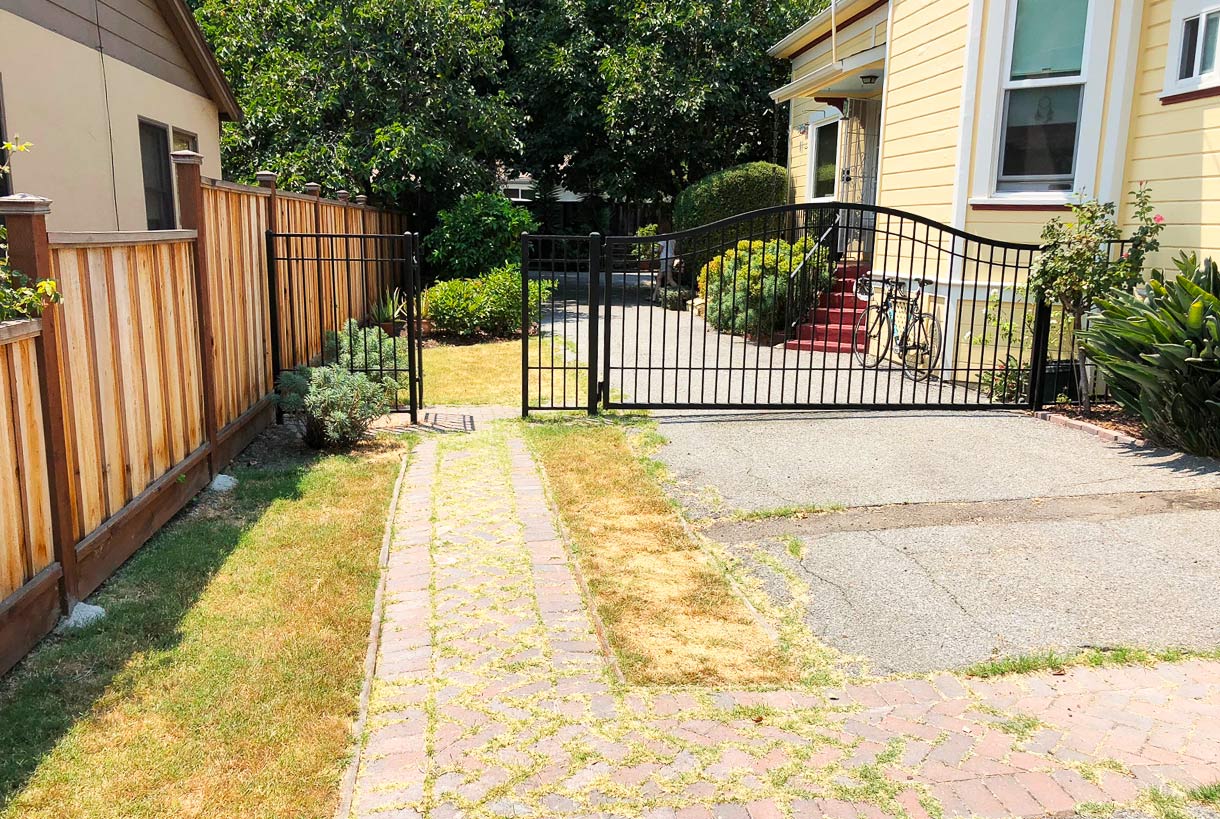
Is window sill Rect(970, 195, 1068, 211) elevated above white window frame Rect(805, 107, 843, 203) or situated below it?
below

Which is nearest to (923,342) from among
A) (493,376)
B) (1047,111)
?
(1047,111)

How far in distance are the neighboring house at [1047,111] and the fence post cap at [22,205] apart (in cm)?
A: 830

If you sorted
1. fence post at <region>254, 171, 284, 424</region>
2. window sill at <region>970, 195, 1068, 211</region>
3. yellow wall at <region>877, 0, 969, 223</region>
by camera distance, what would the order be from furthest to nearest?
yellow wall at <region>877, 0, 969, 223</region>, window sill at <region>970, 195, 1068, 211</region>, fence post at <region>254, 171, 284, 424</region>

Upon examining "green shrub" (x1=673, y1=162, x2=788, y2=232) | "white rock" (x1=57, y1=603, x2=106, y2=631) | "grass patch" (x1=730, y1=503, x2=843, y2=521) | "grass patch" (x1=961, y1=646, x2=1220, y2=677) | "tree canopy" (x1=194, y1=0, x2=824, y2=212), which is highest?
"tree canopy" (x1=194, y1=0, x2=824, y2=212)

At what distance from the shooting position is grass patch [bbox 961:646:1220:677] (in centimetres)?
391

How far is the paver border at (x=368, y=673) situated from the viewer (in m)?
3.08

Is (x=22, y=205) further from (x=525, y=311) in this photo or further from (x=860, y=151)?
(x=860, y=151)

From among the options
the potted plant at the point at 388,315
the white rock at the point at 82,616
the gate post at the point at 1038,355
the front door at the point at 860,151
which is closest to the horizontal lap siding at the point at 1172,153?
the gate post at the point at 1038,355

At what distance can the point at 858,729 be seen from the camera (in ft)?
11.4

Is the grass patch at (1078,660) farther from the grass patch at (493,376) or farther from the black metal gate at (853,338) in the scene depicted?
the grass patch at (493,376)

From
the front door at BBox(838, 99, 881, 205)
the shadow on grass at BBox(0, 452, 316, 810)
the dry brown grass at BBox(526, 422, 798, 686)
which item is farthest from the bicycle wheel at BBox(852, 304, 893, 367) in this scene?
the shadow on grass at BBox(0, 452, 316, 810)

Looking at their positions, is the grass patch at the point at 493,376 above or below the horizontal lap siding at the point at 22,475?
below

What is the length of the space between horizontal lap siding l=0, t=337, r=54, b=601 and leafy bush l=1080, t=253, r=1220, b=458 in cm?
715

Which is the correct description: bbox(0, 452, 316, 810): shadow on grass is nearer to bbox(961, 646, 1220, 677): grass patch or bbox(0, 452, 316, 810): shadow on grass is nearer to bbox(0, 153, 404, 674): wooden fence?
bbox(0, 153, 404, 674): wooden fence
